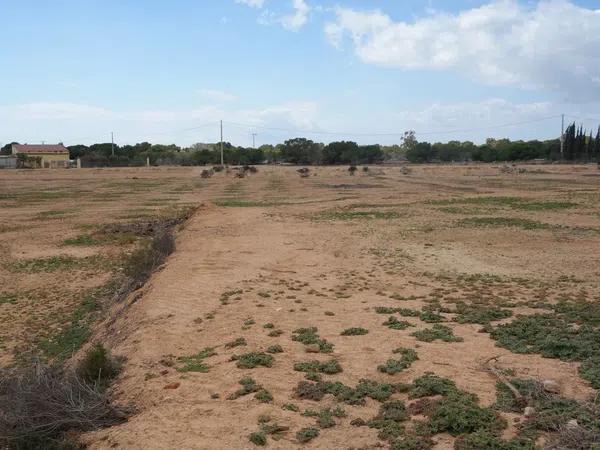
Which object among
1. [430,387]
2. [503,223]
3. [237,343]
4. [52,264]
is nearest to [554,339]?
[430,387]

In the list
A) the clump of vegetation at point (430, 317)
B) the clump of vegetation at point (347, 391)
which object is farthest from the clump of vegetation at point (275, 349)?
the clump of vegetation at point (430, 317)

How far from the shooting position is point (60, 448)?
5.41 metres

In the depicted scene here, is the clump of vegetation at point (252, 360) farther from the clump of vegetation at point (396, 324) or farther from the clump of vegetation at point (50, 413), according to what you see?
the clump of vegetation at point (396, 324)

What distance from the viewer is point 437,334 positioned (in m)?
7.76

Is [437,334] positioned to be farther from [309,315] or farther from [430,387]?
[309,315]

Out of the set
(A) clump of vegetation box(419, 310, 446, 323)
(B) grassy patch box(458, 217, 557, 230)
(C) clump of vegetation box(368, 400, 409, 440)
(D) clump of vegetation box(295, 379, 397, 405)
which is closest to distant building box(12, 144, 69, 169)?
(B) grassy patch box(458, 217, 557, 230)

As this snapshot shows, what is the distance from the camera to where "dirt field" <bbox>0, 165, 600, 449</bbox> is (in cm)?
562

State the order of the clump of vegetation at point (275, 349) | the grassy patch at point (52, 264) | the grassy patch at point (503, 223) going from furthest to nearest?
the grassy patch at point (503, 223), the grassy patch at point (52, 264), the clump of vegetation at point (275, 349)

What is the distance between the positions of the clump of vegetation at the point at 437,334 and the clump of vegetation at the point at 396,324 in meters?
0.30

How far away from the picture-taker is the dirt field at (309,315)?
5.62m

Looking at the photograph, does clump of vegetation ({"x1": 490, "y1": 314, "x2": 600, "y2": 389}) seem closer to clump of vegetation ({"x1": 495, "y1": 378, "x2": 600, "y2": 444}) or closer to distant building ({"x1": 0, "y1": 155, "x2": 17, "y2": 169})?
clump of vegetation ({"x1": 495, "y1": 378, "x2": 600, "y2": 444})

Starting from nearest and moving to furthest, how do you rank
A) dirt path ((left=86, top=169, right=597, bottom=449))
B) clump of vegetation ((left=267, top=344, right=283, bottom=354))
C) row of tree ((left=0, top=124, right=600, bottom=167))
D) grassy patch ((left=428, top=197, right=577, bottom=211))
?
dirt path ((left=86, top=169, right=597, bottom=449)), clump of vegetation ((left=267, top=344, right=283, bottom=354)), grassy patch ((left=428, top=197, right=577, bottom=211)), row of tree ((left=0, top=124, right=600, bottom=167))

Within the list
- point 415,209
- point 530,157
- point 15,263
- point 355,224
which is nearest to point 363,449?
point 15,263

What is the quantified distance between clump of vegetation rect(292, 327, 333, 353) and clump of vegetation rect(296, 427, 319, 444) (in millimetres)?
2082
